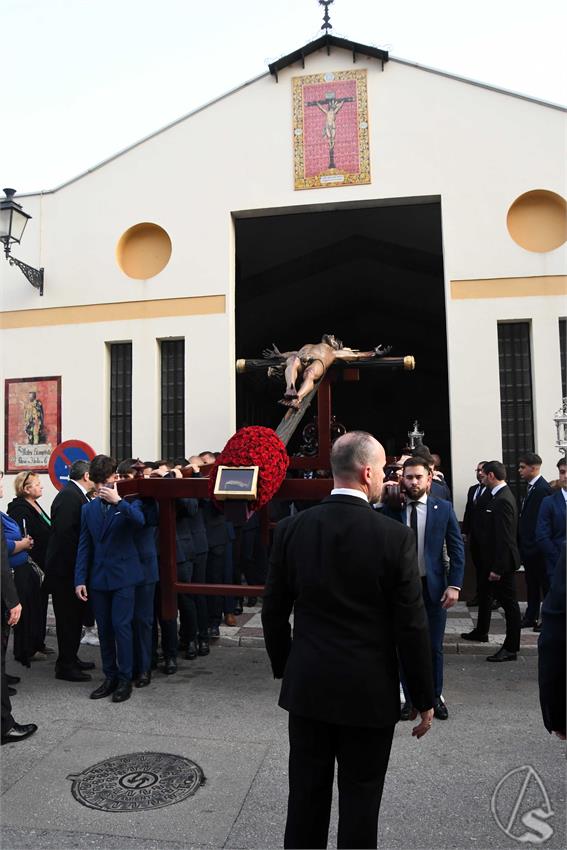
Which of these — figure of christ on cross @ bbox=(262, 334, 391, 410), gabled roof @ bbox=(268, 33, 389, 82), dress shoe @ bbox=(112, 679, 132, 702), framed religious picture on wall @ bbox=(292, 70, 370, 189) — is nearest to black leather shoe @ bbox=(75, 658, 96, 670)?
dress shoe @ bbox=(112, 679, 132, 702)

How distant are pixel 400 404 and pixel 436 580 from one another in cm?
1588

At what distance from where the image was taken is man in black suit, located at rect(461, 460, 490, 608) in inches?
269

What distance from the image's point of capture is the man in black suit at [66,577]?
18.7ft

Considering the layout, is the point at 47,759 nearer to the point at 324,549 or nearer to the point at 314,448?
the point at 324,549

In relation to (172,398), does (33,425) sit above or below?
below

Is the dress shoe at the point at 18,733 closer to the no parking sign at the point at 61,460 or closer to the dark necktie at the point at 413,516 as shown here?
the dark necktie at the point at 413,516

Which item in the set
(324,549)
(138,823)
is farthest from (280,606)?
(138,823)

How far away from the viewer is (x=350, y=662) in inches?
93.8

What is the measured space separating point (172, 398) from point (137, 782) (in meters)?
6.75

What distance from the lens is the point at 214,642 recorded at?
22.3 feet

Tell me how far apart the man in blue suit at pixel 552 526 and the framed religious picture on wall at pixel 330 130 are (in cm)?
537

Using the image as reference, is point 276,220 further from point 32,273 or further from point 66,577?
point 66,577

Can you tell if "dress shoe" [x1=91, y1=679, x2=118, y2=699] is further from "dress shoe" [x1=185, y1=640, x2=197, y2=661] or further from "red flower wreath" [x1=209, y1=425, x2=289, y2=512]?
"red flower wreath" [x1=209, y1=425, x2=289, y2=512]

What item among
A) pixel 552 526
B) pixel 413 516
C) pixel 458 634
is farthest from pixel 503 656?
pixel 413 516
